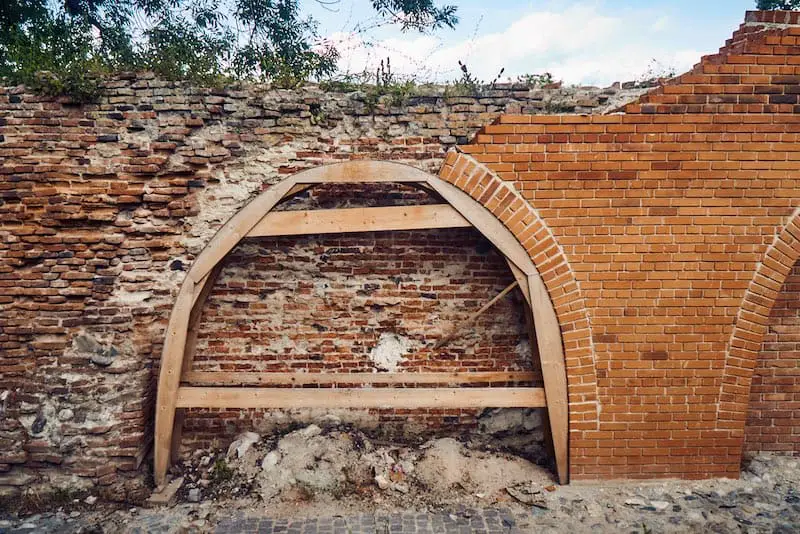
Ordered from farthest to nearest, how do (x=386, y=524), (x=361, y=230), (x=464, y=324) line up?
(x=464, y=324) < (x=361, y=230) < (x=386, y=524)

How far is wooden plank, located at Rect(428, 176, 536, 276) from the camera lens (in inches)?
146

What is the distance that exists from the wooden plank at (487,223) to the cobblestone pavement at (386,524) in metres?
1.88

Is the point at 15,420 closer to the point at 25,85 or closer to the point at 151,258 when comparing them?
the point at 151,258

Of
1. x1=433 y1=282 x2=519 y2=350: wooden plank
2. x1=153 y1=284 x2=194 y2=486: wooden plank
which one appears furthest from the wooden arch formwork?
x1=433 y1=282 x2=519 y2=350: wooden plank

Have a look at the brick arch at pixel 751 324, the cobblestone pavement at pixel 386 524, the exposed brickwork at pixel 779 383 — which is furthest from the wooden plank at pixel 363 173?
the exposed brickwork at pixel 779 383

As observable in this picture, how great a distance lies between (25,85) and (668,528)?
595 centimetres

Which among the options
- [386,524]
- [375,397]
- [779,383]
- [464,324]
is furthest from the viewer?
[779,383]

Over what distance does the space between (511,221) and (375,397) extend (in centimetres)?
177

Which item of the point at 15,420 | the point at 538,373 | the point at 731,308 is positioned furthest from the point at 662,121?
the point at 15,420

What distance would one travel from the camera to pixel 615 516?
353 cm

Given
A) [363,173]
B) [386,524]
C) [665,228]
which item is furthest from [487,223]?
[386,524]

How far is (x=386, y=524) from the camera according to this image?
3.47 metres

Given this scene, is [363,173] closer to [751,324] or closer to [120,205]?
[120,205]

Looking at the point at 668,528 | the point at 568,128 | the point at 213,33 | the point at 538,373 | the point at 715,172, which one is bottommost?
the point at 668,528
